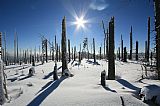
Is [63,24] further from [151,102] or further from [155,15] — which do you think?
[151,102]

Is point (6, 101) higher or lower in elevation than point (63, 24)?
lower

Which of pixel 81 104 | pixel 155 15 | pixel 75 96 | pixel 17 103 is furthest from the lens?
pixel 155 15

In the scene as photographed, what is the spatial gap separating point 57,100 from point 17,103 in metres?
1.23

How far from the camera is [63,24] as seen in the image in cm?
1695

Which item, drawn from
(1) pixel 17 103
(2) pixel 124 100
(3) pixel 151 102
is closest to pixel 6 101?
(1) pixel 17 103

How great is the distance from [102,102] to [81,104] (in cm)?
62

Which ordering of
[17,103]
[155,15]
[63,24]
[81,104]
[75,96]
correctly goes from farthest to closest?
[63,24], [155,15], [75,96], [17,103], [81,104]

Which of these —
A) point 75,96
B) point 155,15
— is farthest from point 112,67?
point 75,96

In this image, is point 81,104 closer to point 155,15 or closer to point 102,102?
point 102,102

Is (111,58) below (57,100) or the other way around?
the other way around

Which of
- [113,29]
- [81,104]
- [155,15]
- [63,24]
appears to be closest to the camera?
[81,104]

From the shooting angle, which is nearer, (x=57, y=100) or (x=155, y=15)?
(x=57, y=100)

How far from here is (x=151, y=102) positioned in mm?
4871

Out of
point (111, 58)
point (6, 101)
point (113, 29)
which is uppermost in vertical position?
point (113, 29)
